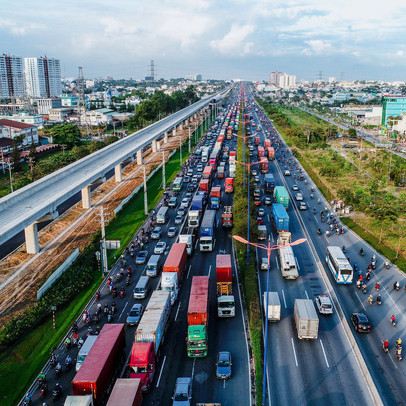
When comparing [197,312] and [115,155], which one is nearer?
[197,312]

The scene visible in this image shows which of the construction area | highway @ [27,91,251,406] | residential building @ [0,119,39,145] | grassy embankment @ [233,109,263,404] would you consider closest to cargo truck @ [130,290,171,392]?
highway @ [27,91,251,406]

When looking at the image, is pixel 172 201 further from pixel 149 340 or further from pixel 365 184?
pixel 365 184

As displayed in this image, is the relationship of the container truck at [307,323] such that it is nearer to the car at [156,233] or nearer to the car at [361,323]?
the car at [361,323]

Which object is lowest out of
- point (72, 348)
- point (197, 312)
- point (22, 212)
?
point (72, 348)

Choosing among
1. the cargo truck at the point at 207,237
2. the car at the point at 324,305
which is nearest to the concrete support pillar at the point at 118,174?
the cargo truck at the point at 207,237

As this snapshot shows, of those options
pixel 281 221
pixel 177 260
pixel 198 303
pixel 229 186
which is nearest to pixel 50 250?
pixel 177 260

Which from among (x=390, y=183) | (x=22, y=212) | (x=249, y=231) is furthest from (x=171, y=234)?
(x=390, y=183)

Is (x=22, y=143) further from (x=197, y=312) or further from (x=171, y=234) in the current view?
(x=197, y=312)
